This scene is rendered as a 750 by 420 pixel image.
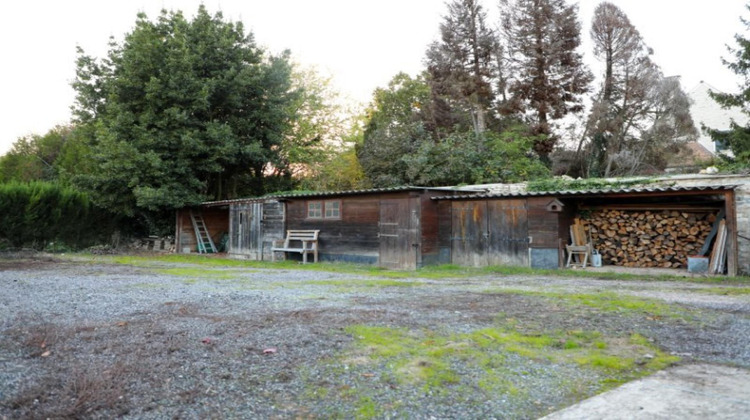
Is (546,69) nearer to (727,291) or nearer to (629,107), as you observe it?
(629,107)

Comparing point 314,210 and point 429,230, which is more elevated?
point 314,210

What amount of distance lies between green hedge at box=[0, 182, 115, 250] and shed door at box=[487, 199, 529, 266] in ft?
55.6

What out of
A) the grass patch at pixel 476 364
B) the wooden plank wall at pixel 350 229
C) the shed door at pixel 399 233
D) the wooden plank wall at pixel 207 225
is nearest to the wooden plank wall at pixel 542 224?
the shed door at pixel 399 233

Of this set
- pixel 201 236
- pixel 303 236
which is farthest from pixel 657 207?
pixel 201 236

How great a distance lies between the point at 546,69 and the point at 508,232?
610 inches

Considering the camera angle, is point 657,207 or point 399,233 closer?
point 657,207

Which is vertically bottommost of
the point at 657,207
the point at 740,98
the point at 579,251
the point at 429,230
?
the point at 579,251

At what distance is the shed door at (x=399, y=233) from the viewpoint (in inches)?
551

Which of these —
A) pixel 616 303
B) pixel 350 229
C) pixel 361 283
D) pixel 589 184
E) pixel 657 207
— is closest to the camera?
pixel 616 303

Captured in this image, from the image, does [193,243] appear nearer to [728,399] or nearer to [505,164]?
[505,164]

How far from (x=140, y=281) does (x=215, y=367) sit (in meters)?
7.11

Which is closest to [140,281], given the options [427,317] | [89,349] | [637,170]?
[89,349]

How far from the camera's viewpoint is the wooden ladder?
21.8m

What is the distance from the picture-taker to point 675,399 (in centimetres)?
326
